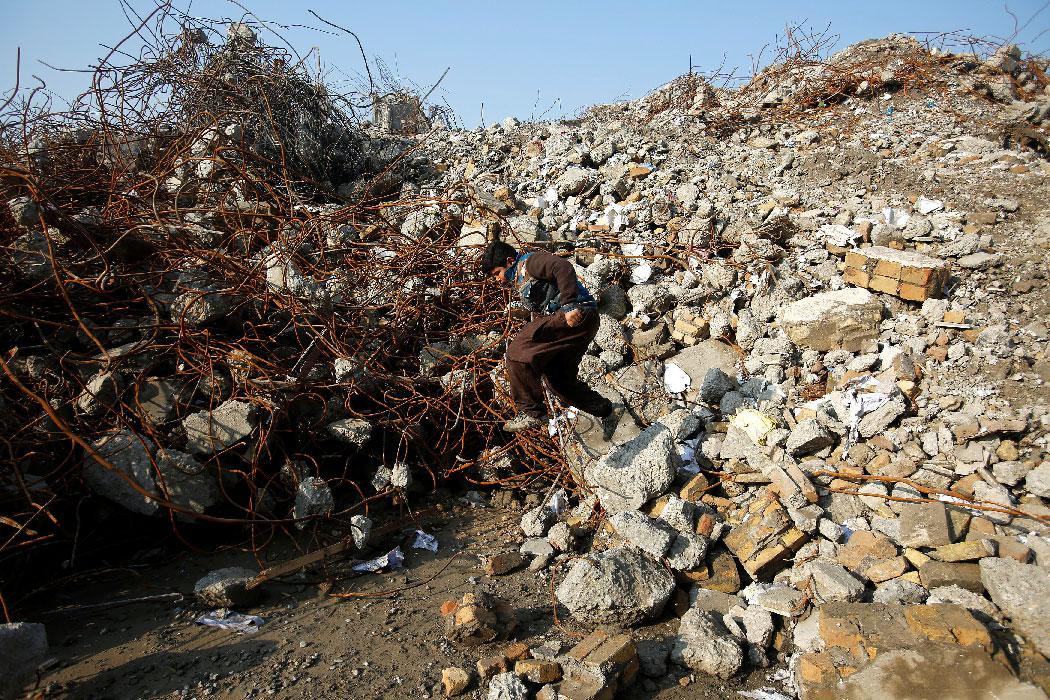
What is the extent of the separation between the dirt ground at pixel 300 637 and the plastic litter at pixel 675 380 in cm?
179

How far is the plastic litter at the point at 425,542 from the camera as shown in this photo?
3.92 m

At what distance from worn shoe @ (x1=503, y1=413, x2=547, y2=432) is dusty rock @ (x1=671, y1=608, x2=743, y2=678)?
1.89m

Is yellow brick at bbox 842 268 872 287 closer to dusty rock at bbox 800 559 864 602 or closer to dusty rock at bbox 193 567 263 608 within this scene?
dusty rock at bbox 800 559 864 602

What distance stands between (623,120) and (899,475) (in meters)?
7.09

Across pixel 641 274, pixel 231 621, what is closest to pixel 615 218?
pixel 641 274

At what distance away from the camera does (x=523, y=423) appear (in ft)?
14.8

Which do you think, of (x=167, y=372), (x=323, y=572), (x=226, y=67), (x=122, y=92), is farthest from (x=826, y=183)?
(x=122, y=92)

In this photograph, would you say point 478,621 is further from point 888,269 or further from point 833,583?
point 888,269

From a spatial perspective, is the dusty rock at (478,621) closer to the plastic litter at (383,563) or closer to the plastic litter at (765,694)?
the plastic litter at (383,563)

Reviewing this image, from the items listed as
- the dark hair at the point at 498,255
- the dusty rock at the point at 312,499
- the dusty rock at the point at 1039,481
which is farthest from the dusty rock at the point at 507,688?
the dusty rock at the point at 1039,481

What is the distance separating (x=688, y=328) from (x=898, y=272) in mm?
1589

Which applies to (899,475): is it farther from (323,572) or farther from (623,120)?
(623,120)

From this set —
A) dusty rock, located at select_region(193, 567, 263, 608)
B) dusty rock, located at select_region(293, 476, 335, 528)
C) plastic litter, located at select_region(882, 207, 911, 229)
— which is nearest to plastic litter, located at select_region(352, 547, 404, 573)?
dusty rock, located at select_region(293, 476, 335, 528)

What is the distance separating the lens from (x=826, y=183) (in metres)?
6.11
